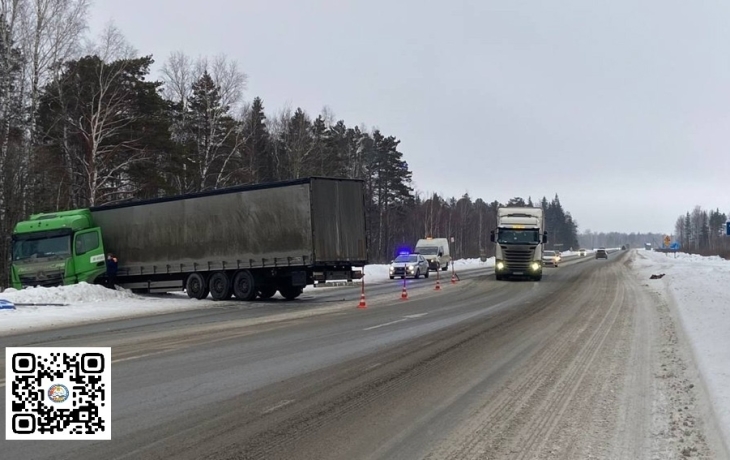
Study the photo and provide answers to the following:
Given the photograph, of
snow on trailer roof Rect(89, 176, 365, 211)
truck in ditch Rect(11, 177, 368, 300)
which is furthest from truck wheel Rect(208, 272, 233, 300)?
snow on trailer roof Rect(89, 176, 365, 211)

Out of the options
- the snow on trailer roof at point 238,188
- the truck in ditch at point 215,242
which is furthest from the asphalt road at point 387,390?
the snow on trailer roof at point 238,188

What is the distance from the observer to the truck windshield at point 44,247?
2319 cm

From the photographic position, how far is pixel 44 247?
76.2 ft

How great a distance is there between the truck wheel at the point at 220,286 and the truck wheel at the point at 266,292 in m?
1.25

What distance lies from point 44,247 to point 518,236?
74.9 feet

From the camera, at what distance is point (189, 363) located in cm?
959

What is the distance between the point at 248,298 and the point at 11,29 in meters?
22.2

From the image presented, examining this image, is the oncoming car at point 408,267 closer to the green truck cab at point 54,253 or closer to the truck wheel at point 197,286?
the truck wheel at point 197,286

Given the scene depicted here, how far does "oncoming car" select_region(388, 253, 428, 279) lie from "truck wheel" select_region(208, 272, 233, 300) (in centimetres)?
1854

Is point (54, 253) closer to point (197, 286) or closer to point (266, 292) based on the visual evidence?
point (197, 286)

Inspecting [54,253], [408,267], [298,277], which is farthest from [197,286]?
[408,267]

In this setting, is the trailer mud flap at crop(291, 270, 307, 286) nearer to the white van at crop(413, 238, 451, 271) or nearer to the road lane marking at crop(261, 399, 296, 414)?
the road lane marking at crop(261, 399, 296, 414)

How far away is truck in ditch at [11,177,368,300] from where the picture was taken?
71.3 ft

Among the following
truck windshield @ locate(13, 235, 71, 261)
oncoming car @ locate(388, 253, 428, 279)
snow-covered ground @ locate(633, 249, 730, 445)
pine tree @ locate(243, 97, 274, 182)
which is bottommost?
snow-covered ground @ locate(633, 249, 730, 445)
